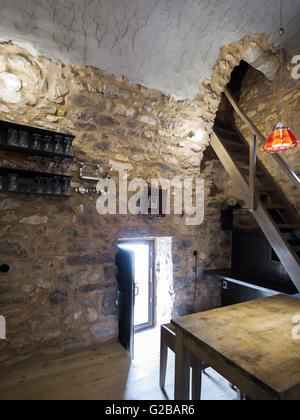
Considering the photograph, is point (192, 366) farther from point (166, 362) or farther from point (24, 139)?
point (24, 139)

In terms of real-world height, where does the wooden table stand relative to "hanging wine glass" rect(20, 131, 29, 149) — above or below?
below

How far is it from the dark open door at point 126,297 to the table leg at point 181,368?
2.97 feet

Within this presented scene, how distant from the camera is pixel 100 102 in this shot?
2297 millimetres

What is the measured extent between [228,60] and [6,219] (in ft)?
9.56

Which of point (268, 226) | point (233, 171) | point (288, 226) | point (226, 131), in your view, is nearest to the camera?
point (268, 226)

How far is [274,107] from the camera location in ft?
9.97

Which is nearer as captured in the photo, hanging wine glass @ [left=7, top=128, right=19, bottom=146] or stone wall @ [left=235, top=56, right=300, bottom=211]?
hanging wine glass @ [left=7, top=128, right=19, bottom=146]

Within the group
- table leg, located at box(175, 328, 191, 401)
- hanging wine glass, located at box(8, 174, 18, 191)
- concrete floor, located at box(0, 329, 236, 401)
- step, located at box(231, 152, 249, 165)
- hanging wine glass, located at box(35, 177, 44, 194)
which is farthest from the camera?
step, located at box(231, 152, 249, 165)

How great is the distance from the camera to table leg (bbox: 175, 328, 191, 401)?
1467mm

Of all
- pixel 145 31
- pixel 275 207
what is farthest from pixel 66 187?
pixel 275 207

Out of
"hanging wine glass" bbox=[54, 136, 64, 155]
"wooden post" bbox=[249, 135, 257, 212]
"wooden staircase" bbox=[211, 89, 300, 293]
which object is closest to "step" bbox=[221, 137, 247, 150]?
"wooden staircase" bbox=[211, 89, 300, 293]

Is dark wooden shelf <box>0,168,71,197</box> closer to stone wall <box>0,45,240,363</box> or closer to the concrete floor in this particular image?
→ stone wall <box>0,45,240,363</box>

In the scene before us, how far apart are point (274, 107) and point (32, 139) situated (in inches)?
122
